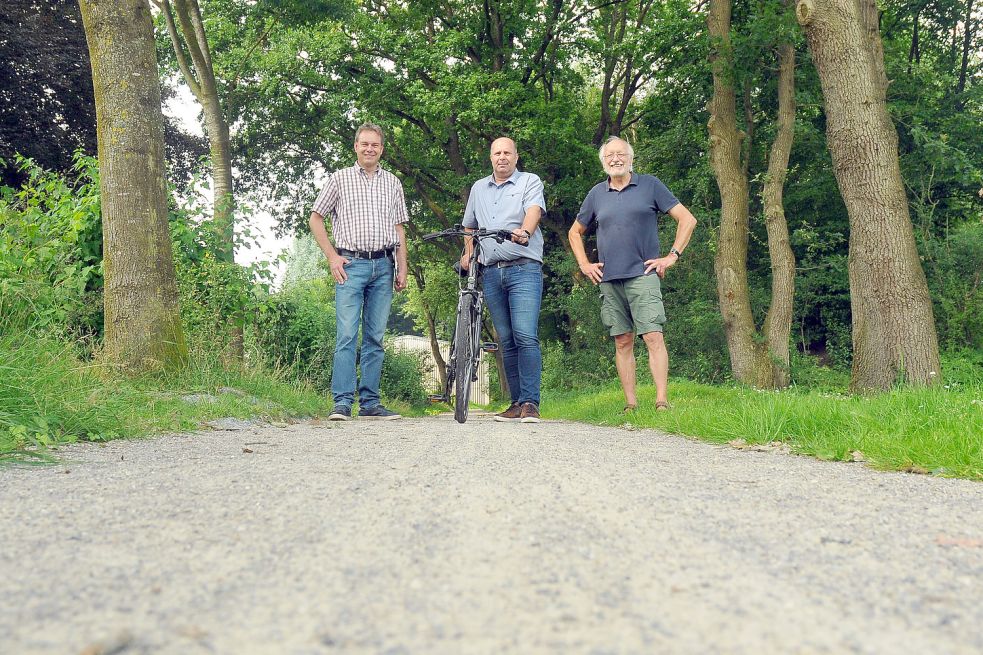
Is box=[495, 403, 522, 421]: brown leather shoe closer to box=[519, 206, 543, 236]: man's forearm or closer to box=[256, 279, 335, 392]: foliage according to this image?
box=[519, 206, 543, 236]: man's forearm

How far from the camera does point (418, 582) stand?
169 cm

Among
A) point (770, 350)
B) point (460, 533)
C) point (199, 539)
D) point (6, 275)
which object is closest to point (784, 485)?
point (460, 533)

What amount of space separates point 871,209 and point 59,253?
7.33m

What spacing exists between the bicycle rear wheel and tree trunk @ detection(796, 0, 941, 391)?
3826 millimetres

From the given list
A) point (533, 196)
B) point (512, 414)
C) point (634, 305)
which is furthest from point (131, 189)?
point (634, 305)

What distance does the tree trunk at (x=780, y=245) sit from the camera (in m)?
13.4

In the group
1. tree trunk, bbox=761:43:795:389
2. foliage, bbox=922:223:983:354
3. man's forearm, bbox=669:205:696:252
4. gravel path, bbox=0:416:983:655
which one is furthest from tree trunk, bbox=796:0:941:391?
foliage, bbox=922:223:983:354

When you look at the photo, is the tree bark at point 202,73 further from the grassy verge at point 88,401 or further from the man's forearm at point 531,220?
the man's forearm at point 531,220

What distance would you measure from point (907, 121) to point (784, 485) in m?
14.7

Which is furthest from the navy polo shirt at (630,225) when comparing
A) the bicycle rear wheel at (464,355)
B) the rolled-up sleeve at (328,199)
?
the rolled-up sleeve at (328,199)

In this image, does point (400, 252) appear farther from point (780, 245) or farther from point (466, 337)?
point (780, 245)

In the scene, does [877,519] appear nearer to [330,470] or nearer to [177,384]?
[330,470]

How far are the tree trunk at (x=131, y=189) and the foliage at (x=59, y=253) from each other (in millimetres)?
451

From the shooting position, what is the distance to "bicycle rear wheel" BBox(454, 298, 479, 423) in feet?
22.3
